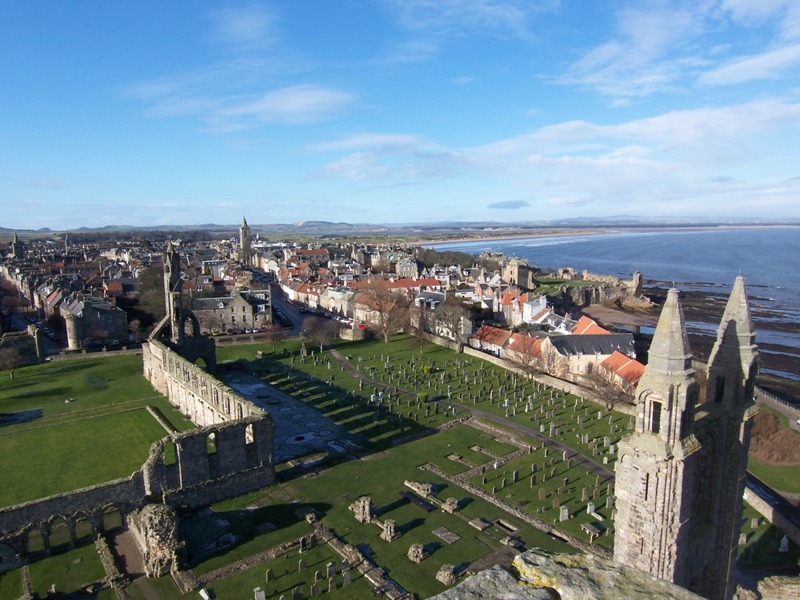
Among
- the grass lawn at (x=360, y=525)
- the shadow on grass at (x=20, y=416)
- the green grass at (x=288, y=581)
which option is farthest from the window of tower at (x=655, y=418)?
the shadow on grass at (x=20, y=416)

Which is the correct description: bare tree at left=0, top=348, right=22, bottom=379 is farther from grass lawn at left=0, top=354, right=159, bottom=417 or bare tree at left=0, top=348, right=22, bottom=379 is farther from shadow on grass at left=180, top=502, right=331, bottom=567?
shadow on grass at left=180, top=502, right=331, bottom=567

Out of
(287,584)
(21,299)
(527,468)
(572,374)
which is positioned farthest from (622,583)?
(21,299)

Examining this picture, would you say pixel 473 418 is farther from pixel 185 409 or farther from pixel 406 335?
pixel 406 335

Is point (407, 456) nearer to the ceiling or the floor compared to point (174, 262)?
nearer to the floor

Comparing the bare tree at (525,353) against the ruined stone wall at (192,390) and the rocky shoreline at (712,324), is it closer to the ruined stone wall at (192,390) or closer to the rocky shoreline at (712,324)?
the rocky shoreline at (712,324)

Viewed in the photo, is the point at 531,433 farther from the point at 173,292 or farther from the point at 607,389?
the point at 173,292

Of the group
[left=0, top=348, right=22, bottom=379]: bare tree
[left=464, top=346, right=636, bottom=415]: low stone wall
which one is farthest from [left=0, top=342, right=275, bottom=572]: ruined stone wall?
[left=0, top=348, right=22, bottom=379]: bare tree
